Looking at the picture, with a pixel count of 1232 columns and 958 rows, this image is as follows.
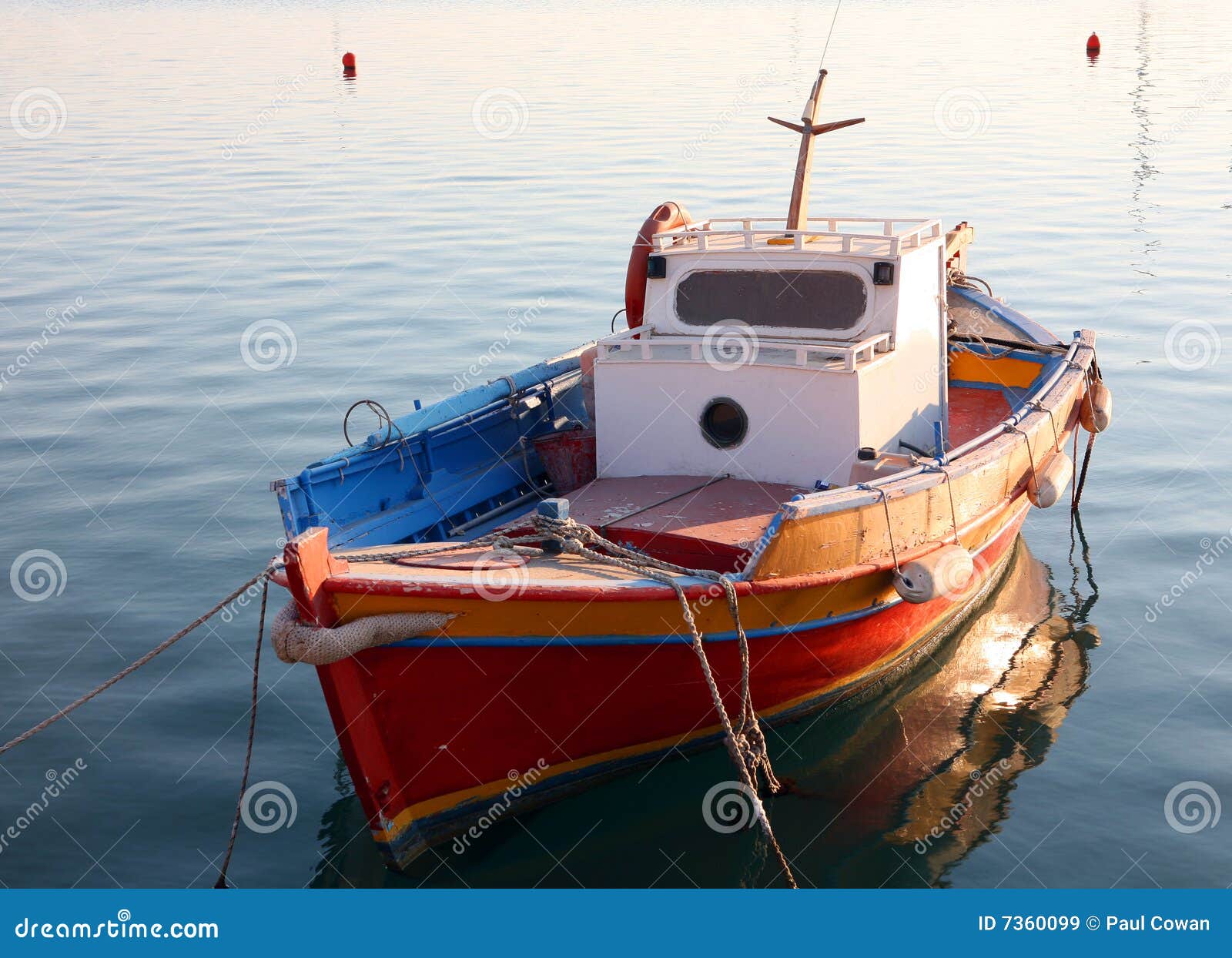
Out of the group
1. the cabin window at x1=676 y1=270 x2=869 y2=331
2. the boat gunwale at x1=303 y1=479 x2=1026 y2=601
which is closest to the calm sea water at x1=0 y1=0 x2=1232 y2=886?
the boat gunwale at x1=303 y1=479 x2=1026 y2=601

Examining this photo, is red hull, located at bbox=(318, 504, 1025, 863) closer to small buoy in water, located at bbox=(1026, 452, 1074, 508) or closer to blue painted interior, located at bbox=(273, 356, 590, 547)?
blue painted interior, located at bbox=(273, 356, 590, 547)

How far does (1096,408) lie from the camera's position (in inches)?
489

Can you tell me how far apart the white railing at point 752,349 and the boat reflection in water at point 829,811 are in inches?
104

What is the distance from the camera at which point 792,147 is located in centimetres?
3422

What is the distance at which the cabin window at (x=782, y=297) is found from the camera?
32.3 feet

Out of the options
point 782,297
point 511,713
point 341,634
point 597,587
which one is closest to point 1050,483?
point 782,297

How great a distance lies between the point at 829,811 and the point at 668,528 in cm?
215

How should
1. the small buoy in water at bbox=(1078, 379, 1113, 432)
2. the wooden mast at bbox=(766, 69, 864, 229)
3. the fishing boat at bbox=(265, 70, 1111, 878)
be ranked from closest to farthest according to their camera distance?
the fishing boat at bbox=(265, 70, 1111, 878) < the wooden mast at bbox=(766, 69, 864, 229) < the small buoy in water at bbox=(1078, 379, 1113, 432)

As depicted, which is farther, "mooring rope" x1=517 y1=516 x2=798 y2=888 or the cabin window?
the cabin window

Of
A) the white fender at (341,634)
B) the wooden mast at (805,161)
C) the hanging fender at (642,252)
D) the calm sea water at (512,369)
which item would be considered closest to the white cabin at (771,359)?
the hanging fender at (642,252)

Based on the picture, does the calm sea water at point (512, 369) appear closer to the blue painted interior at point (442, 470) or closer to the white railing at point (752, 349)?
the blue painted interior at point (442, 470)

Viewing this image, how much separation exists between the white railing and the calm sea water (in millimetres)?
2684

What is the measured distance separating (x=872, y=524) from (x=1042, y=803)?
222 cm

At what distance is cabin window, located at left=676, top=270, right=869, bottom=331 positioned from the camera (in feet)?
32.3
